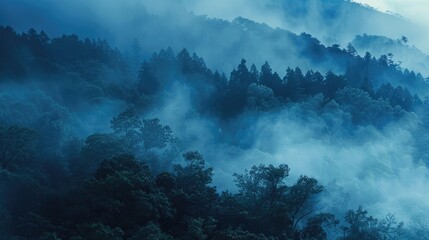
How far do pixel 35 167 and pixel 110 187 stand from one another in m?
8.63

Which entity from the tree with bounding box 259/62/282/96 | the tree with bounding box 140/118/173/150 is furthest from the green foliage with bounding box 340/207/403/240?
the tree with bounding box 259/62/282/96

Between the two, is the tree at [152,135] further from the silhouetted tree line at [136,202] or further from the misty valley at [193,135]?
the silhouetted tree line at [136,202]

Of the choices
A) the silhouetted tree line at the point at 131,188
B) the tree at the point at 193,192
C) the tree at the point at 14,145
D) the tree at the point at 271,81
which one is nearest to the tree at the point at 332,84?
the tree at the point at 271,81

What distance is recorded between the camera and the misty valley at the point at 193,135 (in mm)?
35125

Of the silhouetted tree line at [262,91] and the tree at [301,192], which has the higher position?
the silhouetted tree line at [262,91]

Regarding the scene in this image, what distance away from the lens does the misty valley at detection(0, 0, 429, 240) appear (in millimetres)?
35125

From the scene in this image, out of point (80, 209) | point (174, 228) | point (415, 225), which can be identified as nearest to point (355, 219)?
point (415, 225)

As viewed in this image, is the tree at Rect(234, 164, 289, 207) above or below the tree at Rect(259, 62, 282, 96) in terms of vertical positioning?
below

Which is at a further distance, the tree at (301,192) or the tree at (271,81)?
the tree at (271,81)

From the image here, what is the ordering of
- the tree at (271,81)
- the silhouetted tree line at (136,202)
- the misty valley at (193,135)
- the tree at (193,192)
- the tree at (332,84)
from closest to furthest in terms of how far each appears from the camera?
1. the silhouetted tree line at (136,202)
2. the misty valley at (193,135)
3. the tree at (193,192)
4. the tree at (271,81)
5. the tree at (332,84)

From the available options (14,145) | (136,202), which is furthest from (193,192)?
(14,145)

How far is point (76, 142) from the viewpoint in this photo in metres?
43.9

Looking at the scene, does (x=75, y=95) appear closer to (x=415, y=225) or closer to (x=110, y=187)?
(x=110, y=187)

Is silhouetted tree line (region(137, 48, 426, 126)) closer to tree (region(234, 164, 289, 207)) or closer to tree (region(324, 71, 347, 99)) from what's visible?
tree (region(324, 71, 347, 99))
